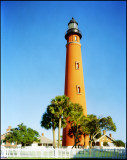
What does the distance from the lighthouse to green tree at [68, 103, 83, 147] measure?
4.16 feet

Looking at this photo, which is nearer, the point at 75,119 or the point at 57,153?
the point at 57,153

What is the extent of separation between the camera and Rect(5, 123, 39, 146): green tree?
138ft

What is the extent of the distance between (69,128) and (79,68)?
1197 centimetres

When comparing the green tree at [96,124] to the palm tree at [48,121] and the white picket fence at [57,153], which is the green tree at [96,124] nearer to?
the palm tree at [48,121]

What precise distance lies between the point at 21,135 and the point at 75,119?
19632mm

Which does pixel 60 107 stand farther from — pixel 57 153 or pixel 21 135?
pixel 21 135

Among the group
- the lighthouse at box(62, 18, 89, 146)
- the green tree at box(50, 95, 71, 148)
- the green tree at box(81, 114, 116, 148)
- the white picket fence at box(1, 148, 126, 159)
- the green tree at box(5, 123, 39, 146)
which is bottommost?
the green tree at box(5, 123, 39, 146)

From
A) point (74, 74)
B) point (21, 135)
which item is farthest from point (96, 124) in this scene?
point (21, 135)

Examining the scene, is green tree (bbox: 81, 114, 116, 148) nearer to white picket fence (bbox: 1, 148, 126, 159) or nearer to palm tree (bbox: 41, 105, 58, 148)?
palm tree (bbox: 41, 105, 58, 148)

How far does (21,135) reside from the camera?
42.5 m

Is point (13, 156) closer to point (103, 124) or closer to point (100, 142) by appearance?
point (103, 124)

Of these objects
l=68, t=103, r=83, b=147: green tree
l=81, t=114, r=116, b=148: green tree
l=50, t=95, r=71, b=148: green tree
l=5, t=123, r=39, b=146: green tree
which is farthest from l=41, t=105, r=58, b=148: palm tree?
l=5, t=123, r=39, b=146: green tree

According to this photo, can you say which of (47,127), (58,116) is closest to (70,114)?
(58,116)

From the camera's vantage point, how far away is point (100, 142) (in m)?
47.3
